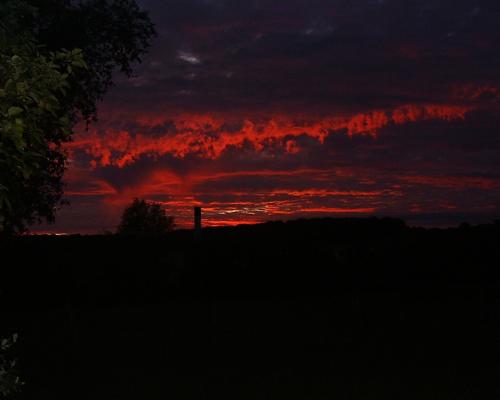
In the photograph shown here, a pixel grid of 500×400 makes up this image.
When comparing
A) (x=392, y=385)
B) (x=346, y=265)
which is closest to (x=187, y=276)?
(x=346, y=265)

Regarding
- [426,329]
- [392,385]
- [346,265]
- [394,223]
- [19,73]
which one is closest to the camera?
[19,73]

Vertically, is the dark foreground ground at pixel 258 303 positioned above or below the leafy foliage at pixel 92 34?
below

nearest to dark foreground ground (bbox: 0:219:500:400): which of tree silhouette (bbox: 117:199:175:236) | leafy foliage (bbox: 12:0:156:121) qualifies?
leafy foliage (bbox: 12:0:156:121)

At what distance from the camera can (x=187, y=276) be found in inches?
1011

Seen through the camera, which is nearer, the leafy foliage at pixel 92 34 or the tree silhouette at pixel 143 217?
the leafy foliage at pixel 92 34

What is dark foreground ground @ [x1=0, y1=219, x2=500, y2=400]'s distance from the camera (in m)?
21.3

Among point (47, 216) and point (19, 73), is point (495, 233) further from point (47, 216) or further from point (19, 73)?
point (19, 73)

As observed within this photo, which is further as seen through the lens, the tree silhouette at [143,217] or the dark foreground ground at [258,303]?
the tree silhouette at [143,217]

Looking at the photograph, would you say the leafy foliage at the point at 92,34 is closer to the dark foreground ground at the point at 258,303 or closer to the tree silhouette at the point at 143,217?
the dark foreground ground at the point at 258,303

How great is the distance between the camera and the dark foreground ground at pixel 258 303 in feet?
69.9

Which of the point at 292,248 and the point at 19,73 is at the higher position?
the point at 19,73

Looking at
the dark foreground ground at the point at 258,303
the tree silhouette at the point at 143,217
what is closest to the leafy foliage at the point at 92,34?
the dark foreground ground at the point at 258,303

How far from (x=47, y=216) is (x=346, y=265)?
9.37 m

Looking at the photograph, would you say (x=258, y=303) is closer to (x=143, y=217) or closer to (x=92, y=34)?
(x=92, y=34)
